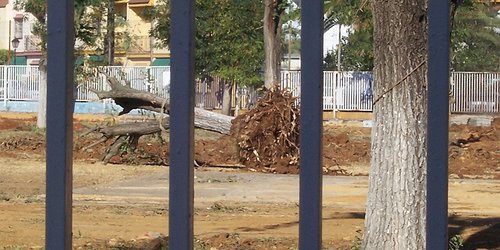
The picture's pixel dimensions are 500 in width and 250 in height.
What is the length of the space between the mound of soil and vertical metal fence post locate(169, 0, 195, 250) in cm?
1649

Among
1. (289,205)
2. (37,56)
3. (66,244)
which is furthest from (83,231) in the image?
(37,56)

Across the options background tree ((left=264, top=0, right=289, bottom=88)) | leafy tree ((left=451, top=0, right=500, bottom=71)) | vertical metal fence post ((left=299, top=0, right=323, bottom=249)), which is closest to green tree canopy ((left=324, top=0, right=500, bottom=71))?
leafy tree ((left=451, top=0, right=500, bottom=71))

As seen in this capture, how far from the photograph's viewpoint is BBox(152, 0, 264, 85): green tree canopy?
36.1 metres

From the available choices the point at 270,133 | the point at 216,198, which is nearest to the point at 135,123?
the point at 270,133

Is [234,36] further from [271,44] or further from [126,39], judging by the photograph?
[126,39]

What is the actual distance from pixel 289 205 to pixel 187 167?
1112 centimetres

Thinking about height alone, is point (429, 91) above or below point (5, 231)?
above

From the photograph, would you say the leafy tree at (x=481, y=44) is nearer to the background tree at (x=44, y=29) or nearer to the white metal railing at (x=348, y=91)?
the white metal railing at (x=348, y=91)

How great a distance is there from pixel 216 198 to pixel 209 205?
106 cm

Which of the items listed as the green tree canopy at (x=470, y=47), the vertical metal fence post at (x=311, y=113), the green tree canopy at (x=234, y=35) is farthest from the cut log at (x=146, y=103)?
the green tree canopy at (x=470, y=47)

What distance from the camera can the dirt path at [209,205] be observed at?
1023cm

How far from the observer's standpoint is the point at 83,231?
34.3ft

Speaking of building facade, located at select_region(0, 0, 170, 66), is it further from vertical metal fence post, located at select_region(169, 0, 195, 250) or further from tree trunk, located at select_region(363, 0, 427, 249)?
vertical metal fence post, located at select_region(169, 0, 195, 250)

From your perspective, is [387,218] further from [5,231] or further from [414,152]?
[5,231]
